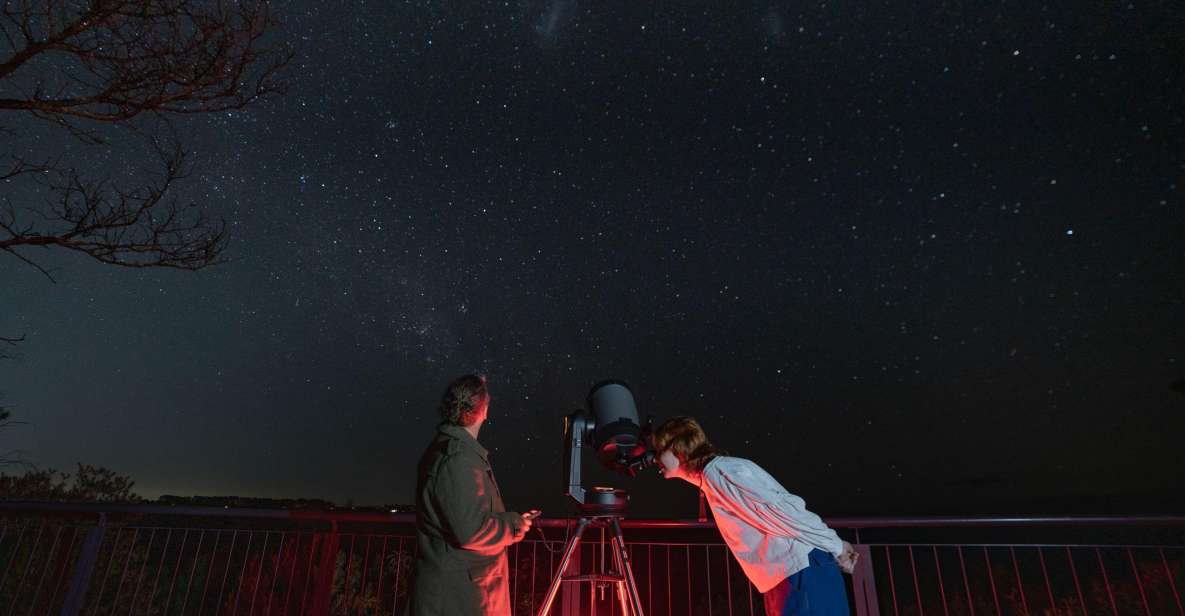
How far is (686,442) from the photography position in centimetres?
257

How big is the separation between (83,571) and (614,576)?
11.6 feet

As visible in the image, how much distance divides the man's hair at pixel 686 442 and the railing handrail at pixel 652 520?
876mm

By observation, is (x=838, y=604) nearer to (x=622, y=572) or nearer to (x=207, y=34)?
(x=622, y=572)

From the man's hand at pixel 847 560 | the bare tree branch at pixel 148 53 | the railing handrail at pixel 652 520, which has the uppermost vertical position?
the bare tree branch at pixel 148 53

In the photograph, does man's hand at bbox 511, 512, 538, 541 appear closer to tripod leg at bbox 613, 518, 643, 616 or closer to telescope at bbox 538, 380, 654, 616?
telescope at bbox 538, 380, 654, 616

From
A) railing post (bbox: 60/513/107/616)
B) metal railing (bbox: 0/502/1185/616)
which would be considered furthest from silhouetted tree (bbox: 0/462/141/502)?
railing post (bbox: 60/513/107/616)

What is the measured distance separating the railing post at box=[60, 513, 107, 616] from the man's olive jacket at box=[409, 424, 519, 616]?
9.63 feet

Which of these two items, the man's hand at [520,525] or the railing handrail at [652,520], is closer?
the man's hand at [520,525]

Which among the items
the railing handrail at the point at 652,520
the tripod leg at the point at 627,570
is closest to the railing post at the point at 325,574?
the railing handrail at the point at 652,520

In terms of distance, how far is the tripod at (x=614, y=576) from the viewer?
256 cm

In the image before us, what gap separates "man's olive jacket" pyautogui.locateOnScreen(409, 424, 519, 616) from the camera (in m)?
2.15

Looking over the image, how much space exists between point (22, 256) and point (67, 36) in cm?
168

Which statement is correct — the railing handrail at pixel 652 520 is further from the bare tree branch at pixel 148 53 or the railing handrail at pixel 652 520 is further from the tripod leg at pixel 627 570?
the bare tree branch at pixel 148 53

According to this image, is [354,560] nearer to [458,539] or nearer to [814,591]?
[458,539]
